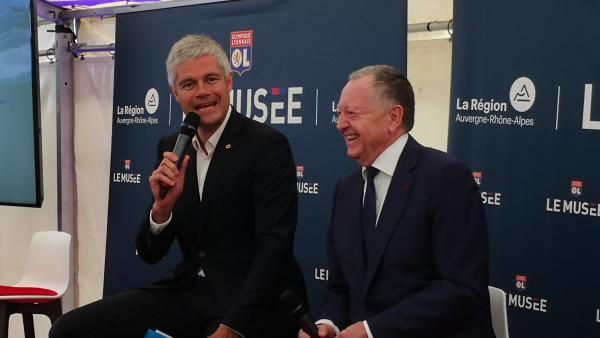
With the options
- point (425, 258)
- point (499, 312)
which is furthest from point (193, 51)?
point (499, 312)

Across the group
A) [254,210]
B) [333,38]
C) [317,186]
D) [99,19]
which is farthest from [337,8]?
[99,19]

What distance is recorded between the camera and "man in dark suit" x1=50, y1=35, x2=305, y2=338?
2115 mm

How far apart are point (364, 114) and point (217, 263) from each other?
79 centimetres

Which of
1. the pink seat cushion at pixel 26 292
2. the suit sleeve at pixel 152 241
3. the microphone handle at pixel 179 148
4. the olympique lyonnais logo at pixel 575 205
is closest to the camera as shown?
the microphone handle at pixel 179 148

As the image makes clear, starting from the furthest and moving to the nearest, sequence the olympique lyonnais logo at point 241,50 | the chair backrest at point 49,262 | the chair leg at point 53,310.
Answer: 1. the olympique lyonnais logo at point 241,50
2. the chair backrest at point 49,262
3. the chair leg at point 53,310

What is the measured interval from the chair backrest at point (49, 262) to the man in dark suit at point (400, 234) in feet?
6.90

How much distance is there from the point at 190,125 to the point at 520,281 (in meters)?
1.76

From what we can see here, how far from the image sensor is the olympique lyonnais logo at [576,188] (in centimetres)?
263

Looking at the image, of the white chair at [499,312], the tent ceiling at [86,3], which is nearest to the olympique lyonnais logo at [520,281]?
the white chair at [499,312]

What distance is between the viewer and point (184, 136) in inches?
78.5

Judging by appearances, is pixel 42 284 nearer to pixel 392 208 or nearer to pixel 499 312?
pixel 392 208

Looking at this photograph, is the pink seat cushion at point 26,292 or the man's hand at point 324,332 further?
the pink seat cushion at point 26,292

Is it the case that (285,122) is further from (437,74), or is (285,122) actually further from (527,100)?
(527,100)

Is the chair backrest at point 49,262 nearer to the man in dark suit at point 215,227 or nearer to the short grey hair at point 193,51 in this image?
the man in dark suit at point 215,227
